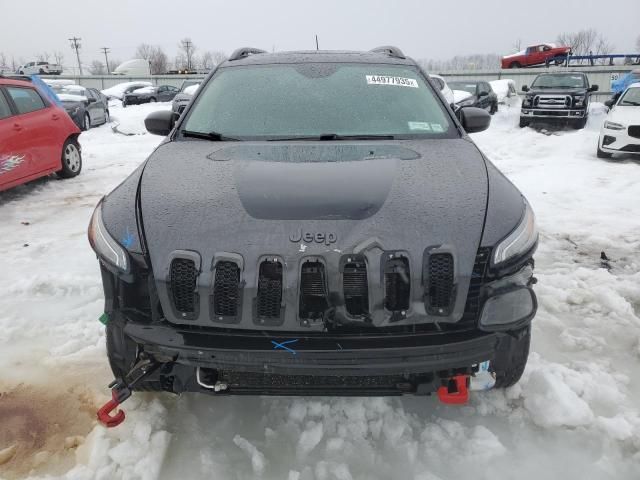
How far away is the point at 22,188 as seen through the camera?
24.9 feet

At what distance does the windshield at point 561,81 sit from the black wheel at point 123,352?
16.0 meters

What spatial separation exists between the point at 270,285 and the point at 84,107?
15256mm

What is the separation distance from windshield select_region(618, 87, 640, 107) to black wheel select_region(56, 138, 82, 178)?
10.5 metres

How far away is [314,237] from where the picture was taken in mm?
1905

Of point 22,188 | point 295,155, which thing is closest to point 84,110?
point 22,188

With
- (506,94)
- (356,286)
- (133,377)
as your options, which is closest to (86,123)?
(133,377)

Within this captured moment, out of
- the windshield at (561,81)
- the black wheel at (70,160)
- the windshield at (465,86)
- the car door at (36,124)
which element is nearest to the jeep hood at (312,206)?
the car door at (36,124)

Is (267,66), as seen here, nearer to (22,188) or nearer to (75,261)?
(75,261)

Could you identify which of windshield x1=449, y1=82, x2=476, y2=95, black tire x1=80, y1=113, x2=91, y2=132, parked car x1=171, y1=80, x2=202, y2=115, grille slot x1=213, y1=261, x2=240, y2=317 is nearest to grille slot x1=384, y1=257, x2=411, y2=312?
grille slot x1=213, y1=261, x2=240, y2=317

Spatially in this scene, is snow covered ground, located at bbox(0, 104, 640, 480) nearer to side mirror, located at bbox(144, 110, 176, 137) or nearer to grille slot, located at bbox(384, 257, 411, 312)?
grille slot, located at bbox(384, 257, 411, 312)

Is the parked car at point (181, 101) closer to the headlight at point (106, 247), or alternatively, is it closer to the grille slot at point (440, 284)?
the headlight at point (106, 247)

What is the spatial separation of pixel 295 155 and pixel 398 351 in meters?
1.21

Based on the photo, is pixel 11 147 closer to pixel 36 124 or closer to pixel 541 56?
pixel 36 124

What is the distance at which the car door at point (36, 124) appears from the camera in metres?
6.75
